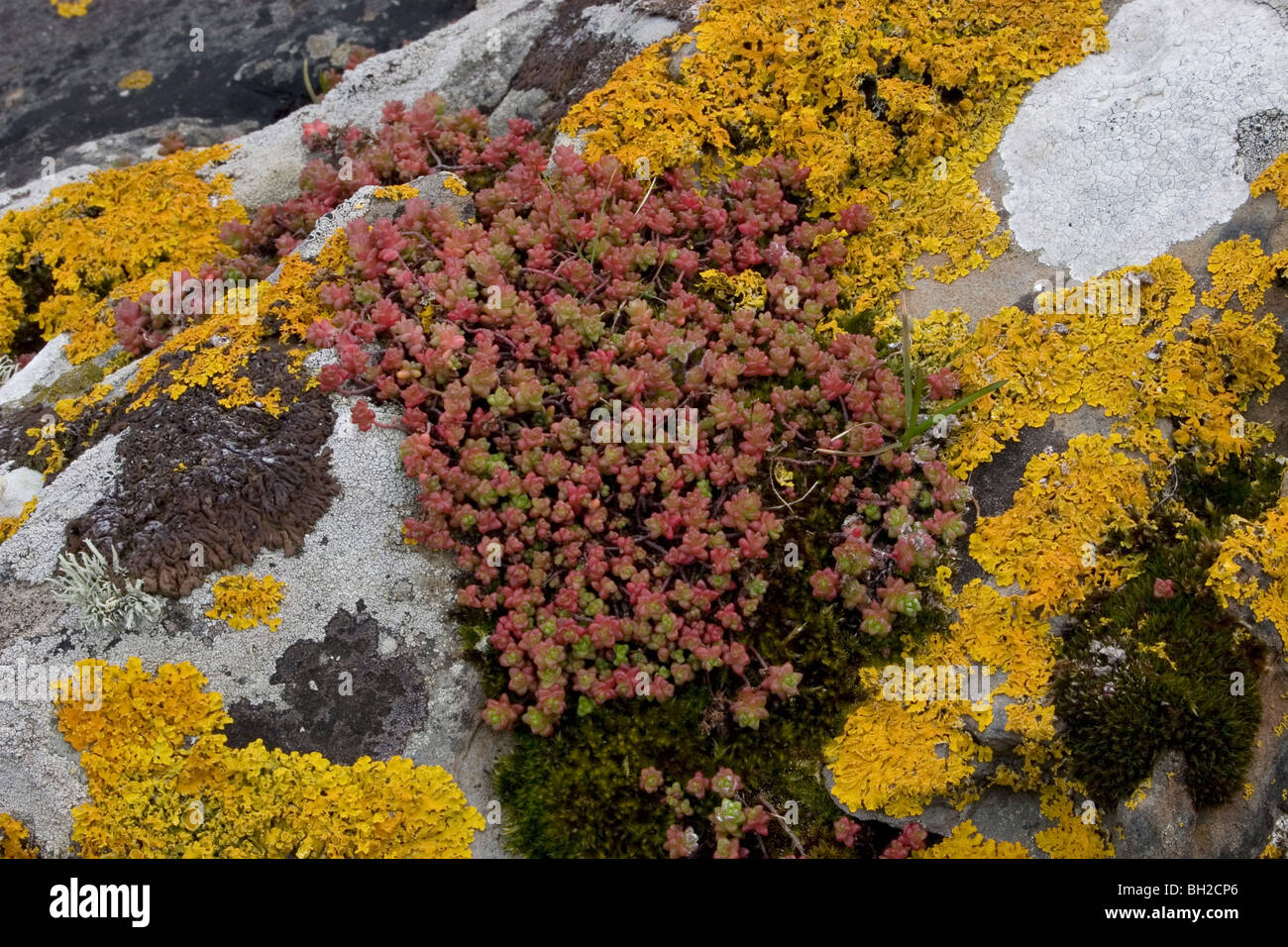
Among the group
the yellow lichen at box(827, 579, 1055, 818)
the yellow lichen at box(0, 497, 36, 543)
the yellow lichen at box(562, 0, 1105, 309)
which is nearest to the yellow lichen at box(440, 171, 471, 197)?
the yellow lichen at box(562, 0, 1105, 309)

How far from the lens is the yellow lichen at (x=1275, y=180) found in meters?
5.28

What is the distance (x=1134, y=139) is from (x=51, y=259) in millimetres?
7378

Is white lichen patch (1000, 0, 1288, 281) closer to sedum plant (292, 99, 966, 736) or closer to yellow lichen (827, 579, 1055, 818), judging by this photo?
sedum plant (292, 99, 966, 736)

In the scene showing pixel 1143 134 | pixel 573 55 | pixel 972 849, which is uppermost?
pixel 573 55

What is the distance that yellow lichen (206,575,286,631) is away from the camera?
4738 millimetres

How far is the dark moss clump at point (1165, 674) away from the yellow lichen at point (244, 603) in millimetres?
3767

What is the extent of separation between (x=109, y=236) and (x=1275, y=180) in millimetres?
7552

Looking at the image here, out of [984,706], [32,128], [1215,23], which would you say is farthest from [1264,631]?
[32,128]

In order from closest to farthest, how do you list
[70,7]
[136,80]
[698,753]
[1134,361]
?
[698,753]
[1134,361]
[136,80]
[70,7]

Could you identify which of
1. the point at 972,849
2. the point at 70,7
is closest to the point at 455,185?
the point at 972,849

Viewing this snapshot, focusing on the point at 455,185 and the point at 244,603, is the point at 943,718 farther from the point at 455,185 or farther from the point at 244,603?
the point at 455,185

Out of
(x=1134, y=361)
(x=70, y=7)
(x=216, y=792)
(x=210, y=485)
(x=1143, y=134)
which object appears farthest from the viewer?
(x=70, y=7)

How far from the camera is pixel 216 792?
4.44 m

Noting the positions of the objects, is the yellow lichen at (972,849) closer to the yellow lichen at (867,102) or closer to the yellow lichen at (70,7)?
the yellow lichen at (867,102)
